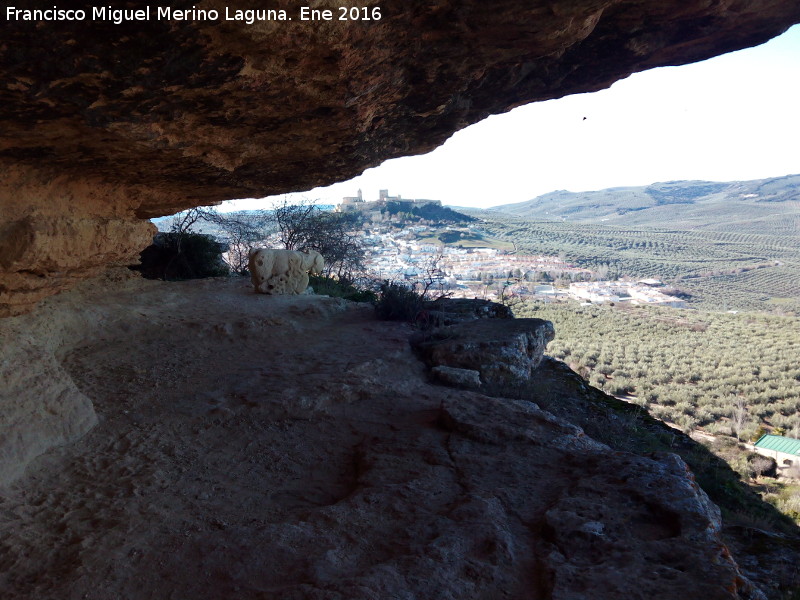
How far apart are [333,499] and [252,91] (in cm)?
247

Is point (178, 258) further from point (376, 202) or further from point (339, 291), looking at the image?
point (376, 202)

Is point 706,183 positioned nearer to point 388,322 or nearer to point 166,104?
point 388,322

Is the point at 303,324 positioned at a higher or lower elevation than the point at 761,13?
lower

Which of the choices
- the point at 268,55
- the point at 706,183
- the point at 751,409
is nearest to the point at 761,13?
the point at 268,55

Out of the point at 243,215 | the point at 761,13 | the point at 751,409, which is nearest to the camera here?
the point at 761,13

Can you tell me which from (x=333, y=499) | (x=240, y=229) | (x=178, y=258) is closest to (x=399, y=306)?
(x=333, y=499)

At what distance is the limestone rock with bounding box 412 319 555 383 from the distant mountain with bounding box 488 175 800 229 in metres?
46.5

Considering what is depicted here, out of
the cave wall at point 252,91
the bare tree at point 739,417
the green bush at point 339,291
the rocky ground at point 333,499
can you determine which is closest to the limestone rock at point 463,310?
the green bush at point 339,291

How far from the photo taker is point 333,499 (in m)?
2.99

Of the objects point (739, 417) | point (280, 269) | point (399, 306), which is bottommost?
point (739, 417)

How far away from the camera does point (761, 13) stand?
456 cm

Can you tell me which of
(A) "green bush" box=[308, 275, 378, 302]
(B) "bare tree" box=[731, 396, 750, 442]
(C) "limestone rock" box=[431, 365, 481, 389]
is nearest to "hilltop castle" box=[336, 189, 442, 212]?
(A) "green bush" box=[308, 275, 378, 302]

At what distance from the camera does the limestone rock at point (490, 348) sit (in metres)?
5.45

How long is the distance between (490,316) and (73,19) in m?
6.74
